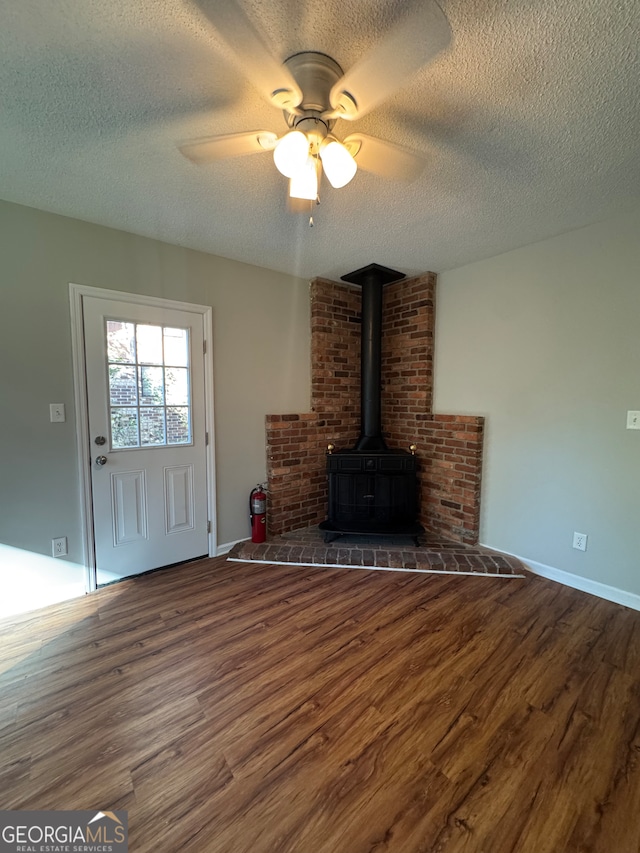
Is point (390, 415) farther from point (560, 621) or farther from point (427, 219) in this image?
point (560, 621)

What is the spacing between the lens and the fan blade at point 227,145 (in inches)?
49.6

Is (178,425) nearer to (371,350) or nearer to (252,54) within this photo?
(371,350)

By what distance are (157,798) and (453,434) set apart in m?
2.83

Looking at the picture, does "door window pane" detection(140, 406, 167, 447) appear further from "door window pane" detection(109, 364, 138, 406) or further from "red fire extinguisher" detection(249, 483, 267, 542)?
"red fire extinguisher" detection(249, 483, 267, 542)

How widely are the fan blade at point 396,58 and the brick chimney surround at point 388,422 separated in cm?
217

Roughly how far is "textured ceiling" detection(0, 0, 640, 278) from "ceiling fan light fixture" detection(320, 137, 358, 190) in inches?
10.3

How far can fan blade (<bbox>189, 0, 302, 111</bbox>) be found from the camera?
808 mm

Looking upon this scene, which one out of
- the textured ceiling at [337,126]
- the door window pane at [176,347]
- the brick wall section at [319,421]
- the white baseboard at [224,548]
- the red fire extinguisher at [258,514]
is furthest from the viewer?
the brick wall section at [319,421]

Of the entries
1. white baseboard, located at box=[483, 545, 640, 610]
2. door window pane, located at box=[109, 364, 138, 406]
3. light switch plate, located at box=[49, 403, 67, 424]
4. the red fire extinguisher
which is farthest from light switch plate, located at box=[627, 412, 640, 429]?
light switch plate, located at box=[49, 403, 67, 424]

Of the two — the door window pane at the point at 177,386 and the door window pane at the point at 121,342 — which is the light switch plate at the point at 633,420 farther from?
the door window pane at the point at 121,342

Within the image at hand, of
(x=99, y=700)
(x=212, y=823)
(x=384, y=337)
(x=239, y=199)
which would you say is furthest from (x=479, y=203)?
(x=99, y=700)

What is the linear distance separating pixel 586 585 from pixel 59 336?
3901mm

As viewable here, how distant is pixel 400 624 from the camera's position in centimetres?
193

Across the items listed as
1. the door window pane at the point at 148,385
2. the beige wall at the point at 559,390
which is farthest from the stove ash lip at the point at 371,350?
the door window pane at the point at 148,385
